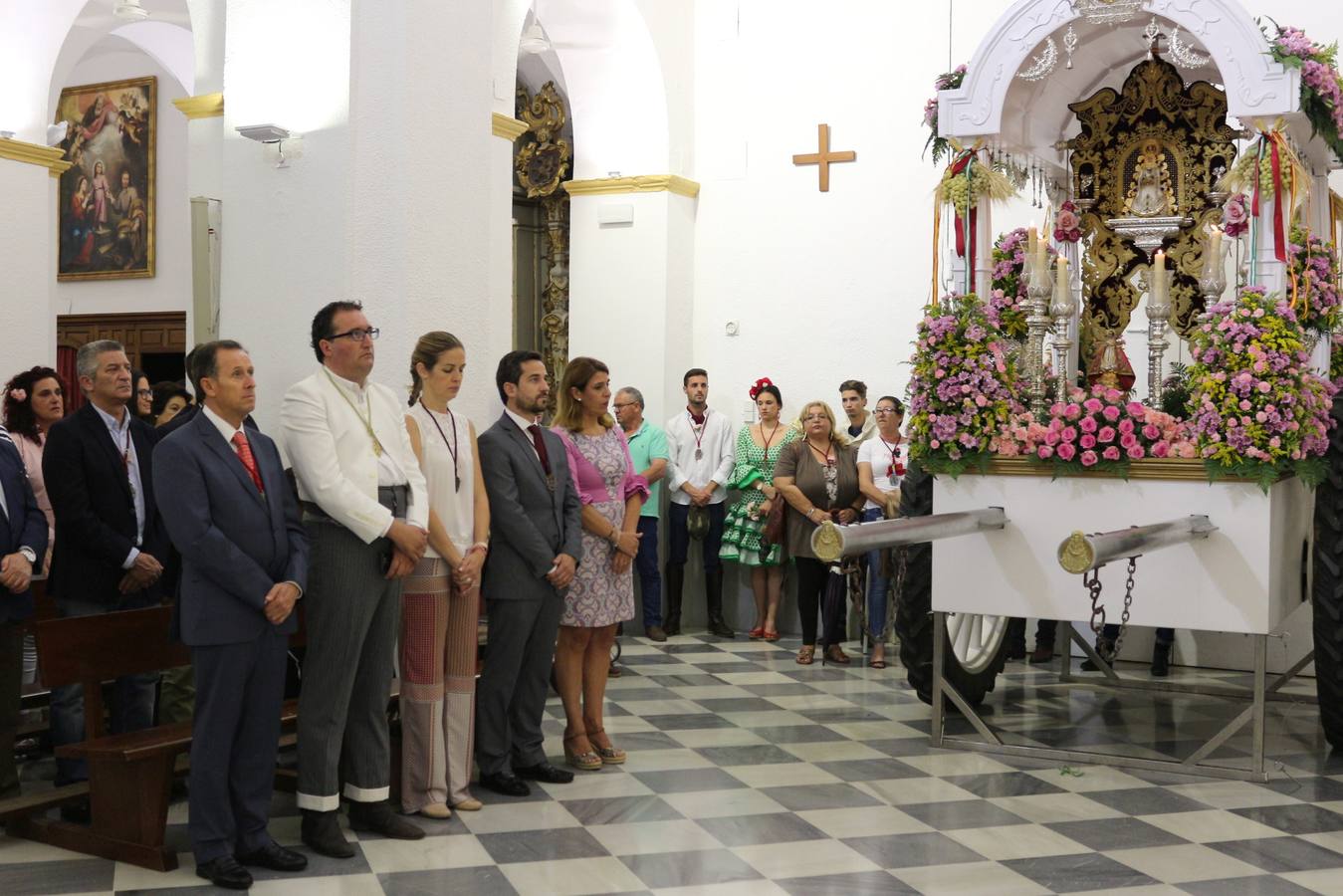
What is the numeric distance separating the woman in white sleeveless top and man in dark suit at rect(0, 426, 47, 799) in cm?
132

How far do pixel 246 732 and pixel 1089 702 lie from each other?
4.50 metres

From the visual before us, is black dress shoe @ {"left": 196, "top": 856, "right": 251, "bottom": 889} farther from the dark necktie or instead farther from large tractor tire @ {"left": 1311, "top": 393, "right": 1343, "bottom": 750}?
large tractor tire @ {"left": 1311, "top": 393, "right": 1343, "bottom": 750}

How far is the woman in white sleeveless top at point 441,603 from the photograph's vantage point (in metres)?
5.12

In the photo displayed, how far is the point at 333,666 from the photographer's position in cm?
468

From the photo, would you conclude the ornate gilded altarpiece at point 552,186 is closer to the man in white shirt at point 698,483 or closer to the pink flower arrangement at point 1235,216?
the man in white shirt at point 698,483

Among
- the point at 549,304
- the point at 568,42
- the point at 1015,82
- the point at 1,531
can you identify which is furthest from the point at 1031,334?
the point at 549,304

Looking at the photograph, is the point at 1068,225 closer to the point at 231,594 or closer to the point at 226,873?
the point at 231,594

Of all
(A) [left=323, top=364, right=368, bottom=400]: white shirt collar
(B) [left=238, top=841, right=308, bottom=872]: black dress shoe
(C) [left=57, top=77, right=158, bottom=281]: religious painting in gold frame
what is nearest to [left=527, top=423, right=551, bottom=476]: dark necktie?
(A) [left=323, top=364, right=368, bottom=400]: white shirt collar

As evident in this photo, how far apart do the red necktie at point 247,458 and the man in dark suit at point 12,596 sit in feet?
3.60

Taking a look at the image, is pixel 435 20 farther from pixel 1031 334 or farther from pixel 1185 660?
pixel 1185 660

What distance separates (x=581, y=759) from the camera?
5.88m

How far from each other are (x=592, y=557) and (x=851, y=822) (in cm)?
140

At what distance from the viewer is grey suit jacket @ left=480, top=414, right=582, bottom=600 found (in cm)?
540

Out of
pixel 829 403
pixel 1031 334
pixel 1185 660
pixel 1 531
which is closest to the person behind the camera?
pixel 1 531
